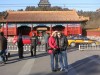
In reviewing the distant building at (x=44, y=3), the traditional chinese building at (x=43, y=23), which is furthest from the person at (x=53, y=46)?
the distant building at (x=44, y=3)

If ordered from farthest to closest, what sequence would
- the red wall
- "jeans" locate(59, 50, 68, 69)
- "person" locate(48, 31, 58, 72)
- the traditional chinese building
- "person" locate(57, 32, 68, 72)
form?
the red wall, the traditional chinese building, "jeans" locate(59, 50, 68, 69), "person" locate(57, 32, 68, 72), "person" locate(48, 31, 58, 72)

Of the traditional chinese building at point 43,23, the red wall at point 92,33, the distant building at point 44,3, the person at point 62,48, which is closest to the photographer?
the person at point 62,48

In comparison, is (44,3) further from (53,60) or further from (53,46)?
(53,46)

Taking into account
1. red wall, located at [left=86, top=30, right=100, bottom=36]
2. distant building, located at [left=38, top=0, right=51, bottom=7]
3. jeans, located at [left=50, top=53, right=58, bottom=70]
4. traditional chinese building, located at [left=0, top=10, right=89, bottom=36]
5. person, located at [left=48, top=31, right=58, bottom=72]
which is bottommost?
jeans, located at [left=50, top=53, right=58, bottom=70]

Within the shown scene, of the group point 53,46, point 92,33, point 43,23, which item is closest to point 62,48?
point 53,46

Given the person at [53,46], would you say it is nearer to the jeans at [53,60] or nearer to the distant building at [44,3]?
the jeans at [53,60]

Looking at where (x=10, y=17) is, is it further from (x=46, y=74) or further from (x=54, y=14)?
(x=46, y=74)

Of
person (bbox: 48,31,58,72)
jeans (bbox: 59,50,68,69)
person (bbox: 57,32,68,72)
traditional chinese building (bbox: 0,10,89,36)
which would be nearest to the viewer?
person (bbox: 48,31,58,72)

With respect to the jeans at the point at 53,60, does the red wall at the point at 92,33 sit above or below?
above

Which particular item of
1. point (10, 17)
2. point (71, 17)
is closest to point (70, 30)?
point (71, 17)

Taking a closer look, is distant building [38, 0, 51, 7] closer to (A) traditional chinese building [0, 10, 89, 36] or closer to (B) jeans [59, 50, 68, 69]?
(A) traditional chinese building [0, 10, 89, 36]

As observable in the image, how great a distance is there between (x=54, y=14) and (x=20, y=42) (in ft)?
118

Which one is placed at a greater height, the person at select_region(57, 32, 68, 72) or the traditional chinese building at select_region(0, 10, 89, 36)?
the traditional chinese building at select_region(0, 10, 89, 36)

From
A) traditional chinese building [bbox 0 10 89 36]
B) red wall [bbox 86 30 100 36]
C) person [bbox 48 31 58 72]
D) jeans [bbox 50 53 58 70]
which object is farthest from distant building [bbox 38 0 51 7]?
person [bbox 48 31 58 72]
